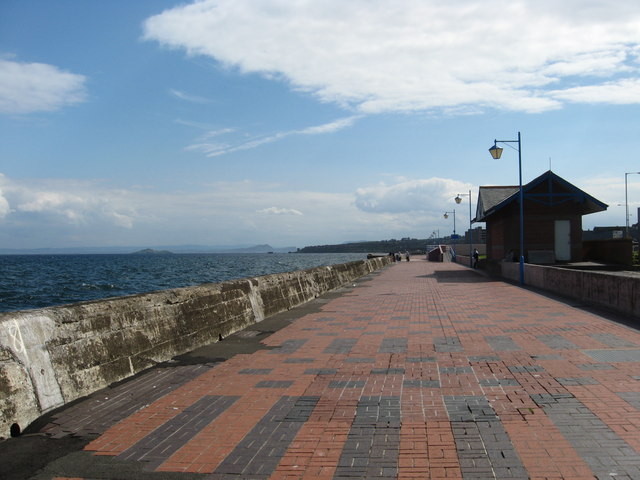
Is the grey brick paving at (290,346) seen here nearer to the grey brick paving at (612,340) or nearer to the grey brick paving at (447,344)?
the grey brick paving at (447,344)

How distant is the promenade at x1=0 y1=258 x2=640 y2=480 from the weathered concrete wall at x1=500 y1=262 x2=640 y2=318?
7.62ft

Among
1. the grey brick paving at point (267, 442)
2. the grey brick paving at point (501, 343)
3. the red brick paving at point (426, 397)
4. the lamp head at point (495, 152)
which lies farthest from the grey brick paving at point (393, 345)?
the lamp head at point (495, 152)

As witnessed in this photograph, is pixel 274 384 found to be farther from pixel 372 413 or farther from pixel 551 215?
pixel 551 215

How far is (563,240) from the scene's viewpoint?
95.0 feet

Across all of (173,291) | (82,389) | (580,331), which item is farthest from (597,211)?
(82,389)

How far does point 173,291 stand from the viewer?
8.62 metres

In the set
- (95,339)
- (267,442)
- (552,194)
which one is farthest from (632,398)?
(552,194)

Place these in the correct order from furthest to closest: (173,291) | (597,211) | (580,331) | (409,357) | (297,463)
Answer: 1. (597,211)
2. (580,331)
3. (173,291)
4. (409,357)
5. (297,463)

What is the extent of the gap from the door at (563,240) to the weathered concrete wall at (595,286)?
32.5 ft

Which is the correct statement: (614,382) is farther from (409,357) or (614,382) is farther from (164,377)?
(164,377)

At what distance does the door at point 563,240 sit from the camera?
2892 centimetres

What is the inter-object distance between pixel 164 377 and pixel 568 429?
4.62m

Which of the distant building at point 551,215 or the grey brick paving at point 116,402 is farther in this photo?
the distant building at point 551,215

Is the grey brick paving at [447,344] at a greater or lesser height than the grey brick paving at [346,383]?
greater
